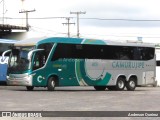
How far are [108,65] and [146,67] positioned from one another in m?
3.59

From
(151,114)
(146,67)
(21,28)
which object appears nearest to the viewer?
(151,114)

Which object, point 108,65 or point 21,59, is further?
point 108,65

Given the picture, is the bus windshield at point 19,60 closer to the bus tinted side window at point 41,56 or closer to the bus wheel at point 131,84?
the bus tinted side window at point 41,56

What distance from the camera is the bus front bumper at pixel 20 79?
27.7 meters

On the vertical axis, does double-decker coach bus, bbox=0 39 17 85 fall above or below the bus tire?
above

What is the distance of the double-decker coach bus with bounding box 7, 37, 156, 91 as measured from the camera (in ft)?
91.9

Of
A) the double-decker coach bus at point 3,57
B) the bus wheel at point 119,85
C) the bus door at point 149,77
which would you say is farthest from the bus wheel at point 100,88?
the double-decker coach bus at point 3,57

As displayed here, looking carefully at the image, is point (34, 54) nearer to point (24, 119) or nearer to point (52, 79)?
point (52, 79)

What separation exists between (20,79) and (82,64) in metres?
4.36

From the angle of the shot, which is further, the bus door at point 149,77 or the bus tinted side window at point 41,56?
the bus door at point 149,77

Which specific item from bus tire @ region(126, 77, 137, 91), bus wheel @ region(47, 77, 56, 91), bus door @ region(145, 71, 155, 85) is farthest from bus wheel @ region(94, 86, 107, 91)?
bus wheel @ region(47, 77, 56, 91)

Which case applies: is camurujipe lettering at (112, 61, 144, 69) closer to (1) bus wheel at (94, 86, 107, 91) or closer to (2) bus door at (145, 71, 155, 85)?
(2) bus door at (145, 71, 155, 85)

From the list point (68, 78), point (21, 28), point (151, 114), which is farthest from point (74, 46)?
point (21, 28)

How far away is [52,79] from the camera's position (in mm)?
28734
